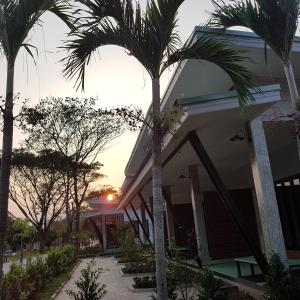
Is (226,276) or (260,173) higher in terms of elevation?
(260,173)

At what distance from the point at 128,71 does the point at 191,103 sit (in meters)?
1.28

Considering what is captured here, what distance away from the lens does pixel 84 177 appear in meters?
27.3

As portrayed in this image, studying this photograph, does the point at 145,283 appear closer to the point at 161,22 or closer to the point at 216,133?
the point at 216,133

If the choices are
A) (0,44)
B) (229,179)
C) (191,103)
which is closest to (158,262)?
(191,103)

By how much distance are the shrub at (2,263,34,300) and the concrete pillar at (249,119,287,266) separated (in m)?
5.00

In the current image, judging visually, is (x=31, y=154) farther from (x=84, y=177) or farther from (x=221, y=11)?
(x=221, y=11)

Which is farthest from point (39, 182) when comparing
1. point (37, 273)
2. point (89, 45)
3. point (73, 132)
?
point (89, 45)

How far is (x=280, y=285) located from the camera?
556cm

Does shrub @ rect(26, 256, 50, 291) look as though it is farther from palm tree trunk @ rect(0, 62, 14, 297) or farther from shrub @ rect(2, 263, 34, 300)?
palm tree trunk @ rect(0, 62, 14, 297)

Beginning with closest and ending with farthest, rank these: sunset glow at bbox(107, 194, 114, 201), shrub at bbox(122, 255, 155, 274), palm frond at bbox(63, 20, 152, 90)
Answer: palm frond at bbox(63, 20, 152, 90) → shrub at bbox(122, 255, 155, 274) → sunset glow at bbox(107, 194, 114, 201)

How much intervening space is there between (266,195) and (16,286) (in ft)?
17.6

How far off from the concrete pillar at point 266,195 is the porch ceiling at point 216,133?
42cm

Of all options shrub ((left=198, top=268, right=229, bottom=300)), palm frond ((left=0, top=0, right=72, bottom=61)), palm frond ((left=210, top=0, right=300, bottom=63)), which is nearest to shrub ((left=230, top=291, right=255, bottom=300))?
shrub ((left=198, top=268, right=229, bottom=300))

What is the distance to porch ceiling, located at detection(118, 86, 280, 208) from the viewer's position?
6766 mm
